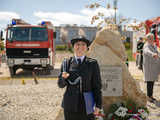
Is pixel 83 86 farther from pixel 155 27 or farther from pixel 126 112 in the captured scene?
pixel 155 27

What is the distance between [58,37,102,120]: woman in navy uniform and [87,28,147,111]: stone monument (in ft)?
5.53

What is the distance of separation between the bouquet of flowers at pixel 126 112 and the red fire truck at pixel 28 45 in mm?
6734

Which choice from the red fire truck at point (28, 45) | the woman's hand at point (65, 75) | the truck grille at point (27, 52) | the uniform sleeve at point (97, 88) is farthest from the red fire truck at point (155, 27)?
the woman's hand at point (65, 75)

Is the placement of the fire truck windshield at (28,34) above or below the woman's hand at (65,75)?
above

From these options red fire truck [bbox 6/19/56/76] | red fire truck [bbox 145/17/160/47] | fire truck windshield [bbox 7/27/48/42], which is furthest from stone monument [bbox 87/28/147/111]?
red fire truck [bbox 145/17/160/47]

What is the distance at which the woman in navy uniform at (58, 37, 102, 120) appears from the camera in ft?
7.76

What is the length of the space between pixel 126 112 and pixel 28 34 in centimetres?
752

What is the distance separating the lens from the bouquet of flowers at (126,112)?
12.2 feet

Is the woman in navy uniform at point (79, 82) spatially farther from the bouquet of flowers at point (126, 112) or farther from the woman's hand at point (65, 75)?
the bouquet of flowers at point (126, 112)

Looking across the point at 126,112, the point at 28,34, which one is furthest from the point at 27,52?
the point at 126,112

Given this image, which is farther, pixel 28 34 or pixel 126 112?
pixel 28 34

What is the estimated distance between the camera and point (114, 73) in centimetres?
411

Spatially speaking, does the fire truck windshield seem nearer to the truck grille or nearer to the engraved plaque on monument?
the truck grille

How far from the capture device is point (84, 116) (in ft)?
7.93
